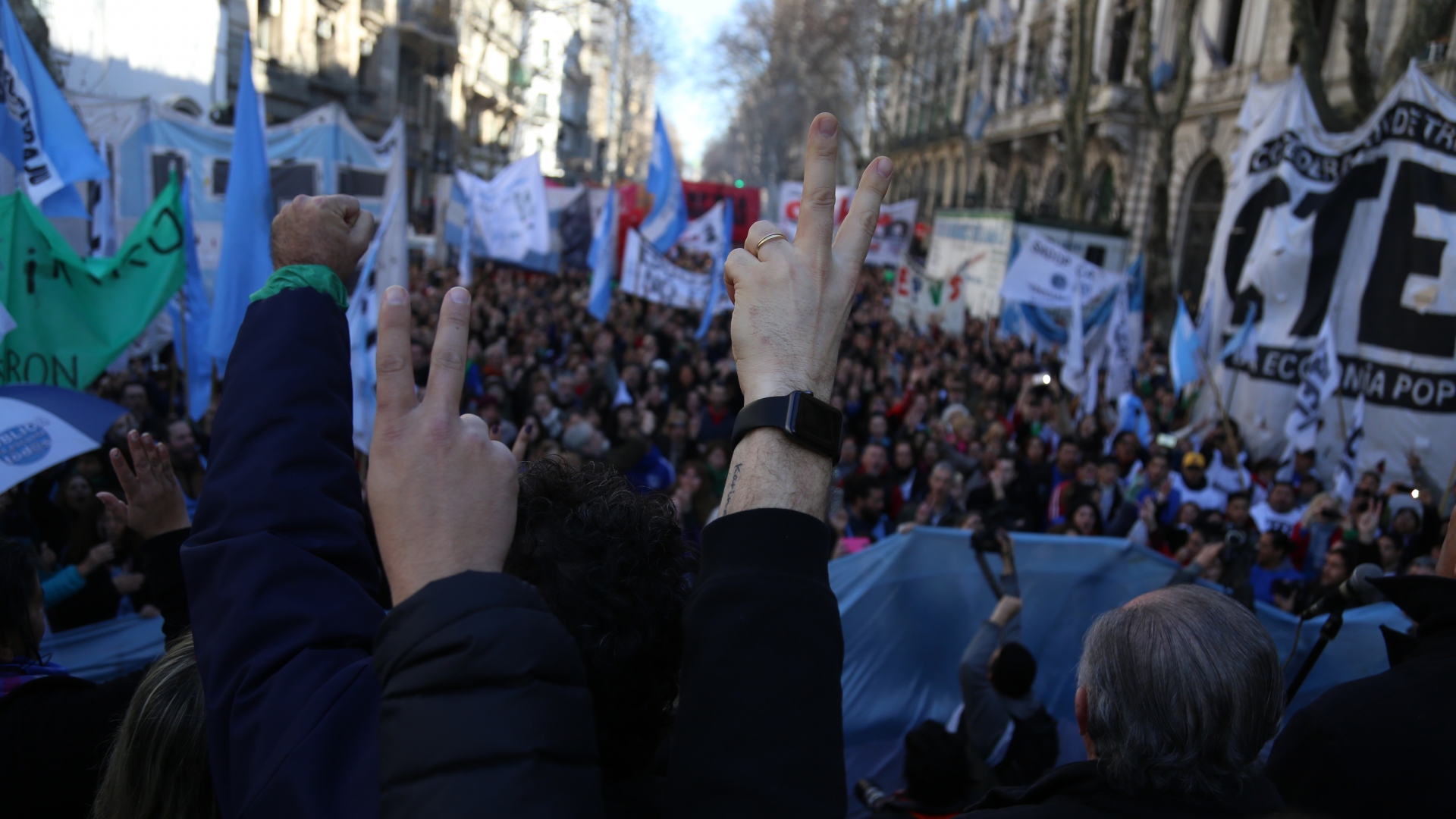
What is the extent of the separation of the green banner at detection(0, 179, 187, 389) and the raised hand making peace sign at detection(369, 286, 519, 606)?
14.4 ft

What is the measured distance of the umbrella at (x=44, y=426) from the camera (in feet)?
9.46

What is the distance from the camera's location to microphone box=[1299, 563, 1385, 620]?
2119mm

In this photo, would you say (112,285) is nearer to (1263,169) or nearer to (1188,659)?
(1188,659)

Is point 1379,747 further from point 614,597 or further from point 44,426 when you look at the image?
point 44,426

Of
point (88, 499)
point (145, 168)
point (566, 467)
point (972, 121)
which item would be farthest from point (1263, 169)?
point (972, 121)

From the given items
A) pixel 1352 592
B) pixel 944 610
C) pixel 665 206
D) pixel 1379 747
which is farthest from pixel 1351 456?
pixel 665 206

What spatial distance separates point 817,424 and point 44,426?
3315mm

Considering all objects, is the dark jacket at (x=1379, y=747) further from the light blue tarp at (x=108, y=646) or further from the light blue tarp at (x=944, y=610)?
the light blue tarp at (x=108, y=646)

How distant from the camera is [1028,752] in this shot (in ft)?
9.74

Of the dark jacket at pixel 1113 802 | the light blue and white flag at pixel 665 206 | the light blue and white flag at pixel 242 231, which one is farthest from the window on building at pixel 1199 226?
the dark jacket at pixel 1113 802

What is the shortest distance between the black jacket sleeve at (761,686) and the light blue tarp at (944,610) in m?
3.31

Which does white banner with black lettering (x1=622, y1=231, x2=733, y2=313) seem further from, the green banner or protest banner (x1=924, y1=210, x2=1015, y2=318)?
the green banner

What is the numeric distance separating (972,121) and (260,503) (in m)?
33.0

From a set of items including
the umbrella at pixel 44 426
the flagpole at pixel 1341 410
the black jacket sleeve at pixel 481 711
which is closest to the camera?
the black jacket sleeve at pixel 481 711
